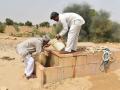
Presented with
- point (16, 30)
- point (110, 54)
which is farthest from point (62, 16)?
point (16, 30)

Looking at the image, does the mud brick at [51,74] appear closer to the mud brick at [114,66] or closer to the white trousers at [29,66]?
the white trousers at [29,66]

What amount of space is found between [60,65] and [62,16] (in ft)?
4.37

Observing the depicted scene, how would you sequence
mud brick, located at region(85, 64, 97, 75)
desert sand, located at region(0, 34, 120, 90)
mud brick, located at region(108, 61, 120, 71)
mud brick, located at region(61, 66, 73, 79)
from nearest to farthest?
desert sand, located at region(0, 34, 120, 90) < mud brick, located at region(61, 66, 73, 79) < mud brick, located at region(85, 64, 97, 75) < mud brick, located at region(108, 61, 120, 71)

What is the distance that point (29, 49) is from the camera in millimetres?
8445

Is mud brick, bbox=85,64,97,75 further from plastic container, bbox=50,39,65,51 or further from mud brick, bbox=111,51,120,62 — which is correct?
plastic container, bbox=50,39,65,51

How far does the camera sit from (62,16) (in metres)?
8.33

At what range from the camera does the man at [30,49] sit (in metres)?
8.28

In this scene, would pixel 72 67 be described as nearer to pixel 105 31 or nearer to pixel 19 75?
pixel 19 75

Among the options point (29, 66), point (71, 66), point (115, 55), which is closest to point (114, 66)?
point (115, 55)

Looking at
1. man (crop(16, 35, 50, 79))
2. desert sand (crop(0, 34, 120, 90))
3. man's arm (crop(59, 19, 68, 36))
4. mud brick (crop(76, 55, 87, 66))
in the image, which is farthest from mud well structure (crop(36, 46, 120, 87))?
man's arm (crop(59, 19, 68, 36))

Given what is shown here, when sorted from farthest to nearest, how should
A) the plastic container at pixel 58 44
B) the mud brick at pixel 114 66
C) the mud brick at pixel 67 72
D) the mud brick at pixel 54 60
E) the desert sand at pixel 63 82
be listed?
the mud brick at pixel 114 66, the plastic container at pixel 58 44, the mud brick at pixel 54 60, the mud brick at pixel 67 72, the desert sand at pixel 63 82

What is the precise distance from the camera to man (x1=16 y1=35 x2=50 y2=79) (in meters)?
8.28

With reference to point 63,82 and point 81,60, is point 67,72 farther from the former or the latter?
point 81,60

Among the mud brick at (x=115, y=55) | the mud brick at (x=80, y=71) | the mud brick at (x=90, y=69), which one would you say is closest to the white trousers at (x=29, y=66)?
the mud brick at (x=80, y=71)
